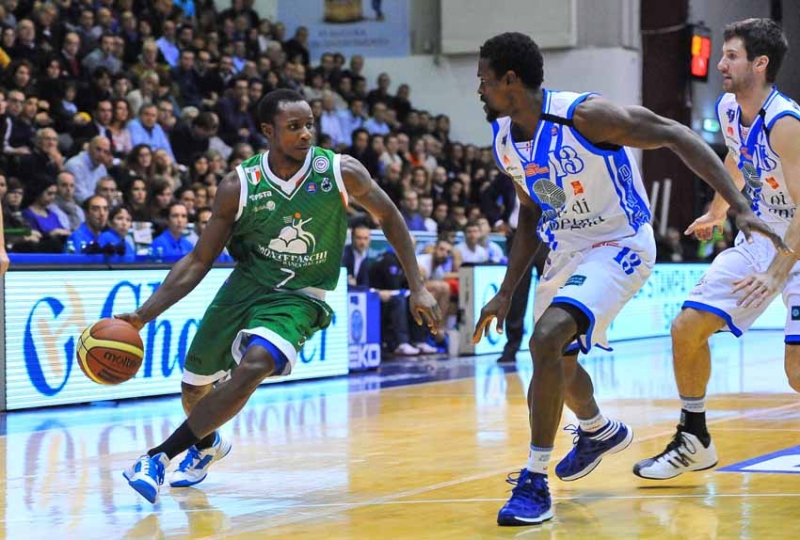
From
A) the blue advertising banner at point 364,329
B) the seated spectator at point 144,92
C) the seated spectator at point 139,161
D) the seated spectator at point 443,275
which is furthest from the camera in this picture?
the seated spectator at point 443,275

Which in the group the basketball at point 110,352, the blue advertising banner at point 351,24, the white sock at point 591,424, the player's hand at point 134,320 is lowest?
the white sock at point 591,424

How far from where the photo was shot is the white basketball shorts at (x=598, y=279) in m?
5.22

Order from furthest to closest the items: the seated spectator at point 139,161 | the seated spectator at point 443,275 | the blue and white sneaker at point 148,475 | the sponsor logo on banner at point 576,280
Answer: the seated spectator at point 443,275
the seated spectator at point 139,161
the blue and white sneaker at point 148,475
the sponsor logo on banner at point 576,280

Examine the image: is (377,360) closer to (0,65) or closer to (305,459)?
(0,65)

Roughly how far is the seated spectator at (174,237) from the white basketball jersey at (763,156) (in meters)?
6.76

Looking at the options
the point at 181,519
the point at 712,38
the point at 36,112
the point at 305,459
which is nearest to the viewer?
the point at 181,519

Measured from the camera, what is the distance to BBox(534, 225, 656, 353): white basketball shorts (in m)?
5.22

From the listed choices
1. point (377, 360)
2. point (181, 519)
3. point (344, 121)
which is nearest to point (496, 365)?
point (377, 360)

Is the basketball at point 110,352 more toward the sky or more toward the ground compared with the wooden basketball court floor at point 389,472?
more toward the sky

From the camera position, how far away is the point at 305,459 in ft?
23.0

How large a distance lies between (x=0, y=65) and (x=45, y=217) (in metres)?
2.75

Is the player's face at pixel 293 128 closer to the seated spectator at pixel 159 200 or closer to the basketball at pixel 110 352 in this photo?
the basketball at pixel 110 352

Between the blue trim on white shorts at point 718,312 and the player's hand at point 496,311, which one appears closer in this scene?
the player's hand at point 496,311

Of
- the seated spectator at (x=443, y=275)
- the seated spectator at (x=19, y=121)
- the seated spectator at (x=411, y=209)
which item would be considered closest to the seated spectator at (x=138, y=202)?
the seated spectator at (x=19, y=121)
